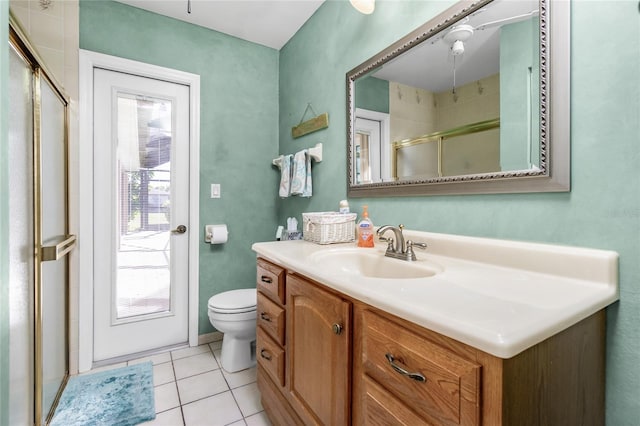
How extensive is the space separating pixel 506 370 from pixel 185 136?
2382 millimetres

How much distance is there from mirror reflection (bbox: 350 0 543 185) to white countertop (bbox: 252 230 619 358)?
29cm

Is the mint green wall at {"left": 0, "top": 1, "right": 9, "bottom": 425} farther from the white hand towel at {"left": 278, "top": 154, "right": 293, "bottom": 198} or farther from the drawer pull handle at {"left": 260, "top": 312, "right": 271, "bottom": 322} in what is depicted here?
the white hand towel at {"left": 278, "top": 154, "right": 293, "bottom": 198}

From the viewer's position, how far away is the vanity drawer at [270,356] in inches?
51.2

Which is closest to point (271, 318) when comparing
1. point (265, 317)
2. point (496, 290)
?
point (265, 317)

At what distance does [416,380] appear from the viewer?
669mm

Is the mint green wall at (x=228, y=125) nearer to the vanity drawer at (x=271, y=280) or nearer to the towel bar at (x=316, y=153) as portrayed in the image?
the towel bar at (x=316, y=153)

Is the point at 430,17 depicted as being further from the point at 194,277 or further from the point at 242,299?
the point at 194,277

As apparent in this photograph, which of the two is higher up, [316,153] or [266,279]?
[316,153]

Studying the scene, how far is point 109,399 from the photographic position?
1.65 m

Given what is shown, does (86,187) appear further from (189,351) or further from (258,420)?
(258,420)

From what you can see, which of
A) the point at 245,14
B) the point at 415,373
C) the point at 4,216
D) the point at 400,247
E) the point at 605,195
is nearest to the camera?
the point at 415,373

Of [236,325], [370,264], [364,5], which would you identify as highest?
[364,5]

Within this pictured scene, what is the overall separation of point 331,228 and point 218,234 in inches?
43.3

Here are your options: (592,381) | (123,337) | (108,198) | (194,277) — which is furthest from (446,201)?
(123,337)
